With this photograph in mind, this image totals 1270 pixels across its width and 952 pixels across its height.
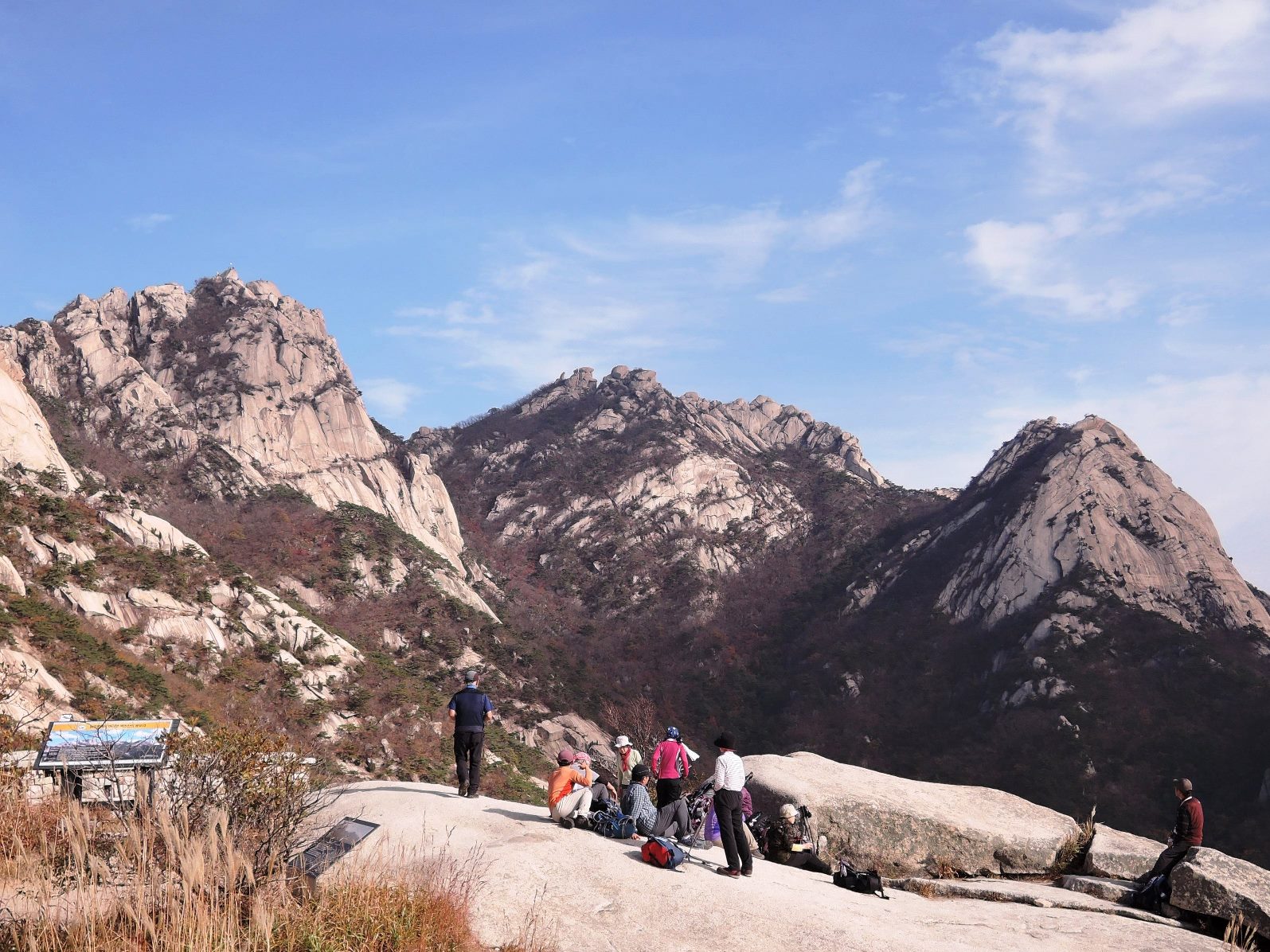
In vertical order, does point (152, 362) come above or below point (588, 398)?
below

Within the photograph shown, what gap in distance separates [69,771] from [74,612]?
27.0 metres

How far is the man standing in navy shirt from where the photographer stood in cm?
1349

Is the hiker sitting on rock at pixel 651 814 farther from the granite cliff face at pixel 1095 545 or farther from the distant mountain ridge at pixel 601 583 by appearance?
the granite cliff face at pixel 1095 545

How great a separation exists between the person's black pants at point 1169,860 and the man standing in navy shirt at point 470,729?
10.5 m

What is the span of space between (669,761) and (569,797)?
238 centimetres

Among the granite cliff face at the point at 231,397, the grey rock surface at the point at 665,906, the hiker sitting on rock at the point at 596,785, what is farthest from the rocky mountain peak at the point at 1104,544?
the hiker sitting on rock at the point at 596,785

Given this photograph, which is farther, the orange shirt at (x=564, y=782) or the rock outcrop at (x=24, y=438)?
the rock outcrop at (x=24, y=438)

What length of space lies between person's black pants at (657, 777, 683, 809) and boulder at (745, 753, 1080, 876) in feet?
9.04

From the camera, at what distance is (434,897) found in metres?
7.05

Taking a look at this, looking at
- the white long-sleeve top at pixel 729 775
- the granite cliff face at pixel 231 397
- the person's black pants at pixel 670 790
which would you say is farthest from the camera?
the granite cliff face at pixel 231 397

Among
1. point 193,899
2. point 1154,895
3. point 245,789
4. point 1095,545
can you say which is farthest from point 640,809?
point 1095,545

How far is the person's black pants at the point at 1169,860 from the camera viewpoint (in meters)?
12.0

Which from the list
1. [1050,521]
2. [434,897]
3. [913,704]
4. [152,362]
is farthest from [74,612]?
[1050,521]

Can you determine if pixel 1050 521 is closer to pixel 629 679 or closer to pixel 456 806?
pixel 629 679
